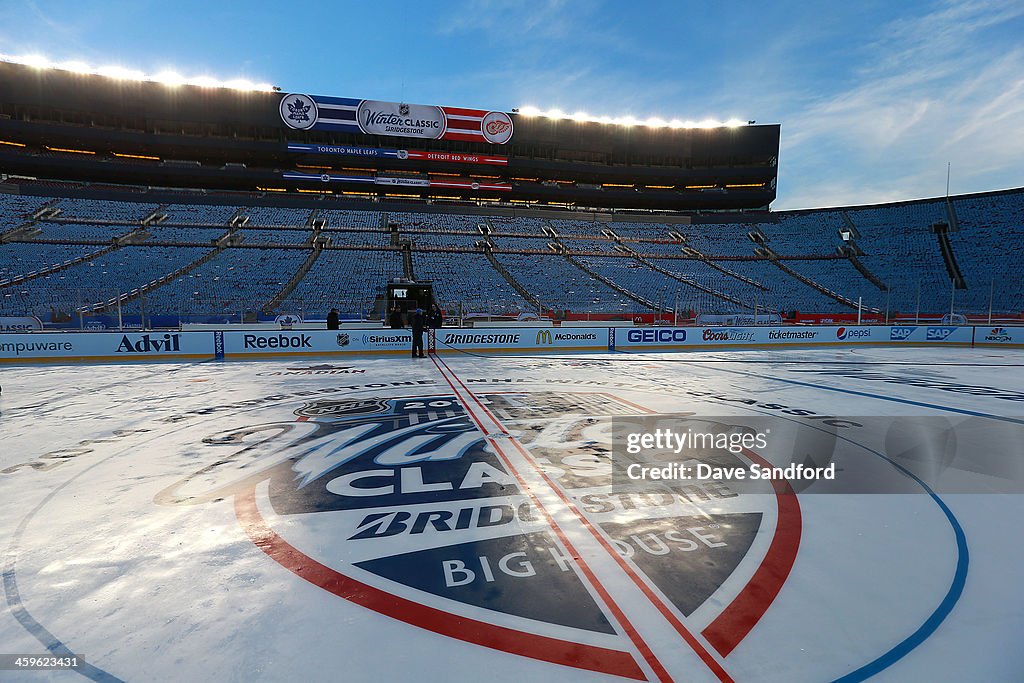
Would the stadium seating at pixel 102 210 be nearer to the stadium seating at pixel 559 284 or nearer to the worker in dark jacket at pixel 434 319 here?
the stadium seating at pixel 559 284

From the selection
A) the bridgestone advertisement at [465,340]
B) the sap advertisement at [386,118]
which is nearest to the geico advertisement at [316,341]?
the bridgestone advertisement at [465,340]

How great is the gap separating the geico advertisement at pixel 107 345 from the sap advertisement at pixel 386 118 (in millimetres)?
34242

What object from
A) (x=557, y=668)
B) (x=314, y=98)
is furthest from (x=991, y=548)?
(x=314, y=98)

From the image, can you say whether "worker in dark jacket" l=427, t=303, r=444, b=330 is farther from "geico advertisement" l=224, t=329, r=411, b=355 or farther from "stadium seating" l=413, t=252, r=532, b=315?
"stadium seating" l=413, t=252, r=532, b=315

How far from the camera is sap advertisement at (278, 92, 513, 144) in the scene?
42.9m

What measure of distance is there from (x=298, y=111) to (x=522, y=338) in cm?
3751

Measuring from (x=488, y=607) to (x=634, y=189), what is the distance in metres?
55.7

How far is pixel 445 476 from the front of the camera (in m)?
4.80

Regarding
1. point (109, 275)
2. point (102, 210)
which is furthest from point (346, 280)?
point (102, 210)

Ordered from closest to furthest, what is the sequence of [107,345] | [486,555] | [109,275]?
1. [486,555]
2. [107,345]
3. [109,275]

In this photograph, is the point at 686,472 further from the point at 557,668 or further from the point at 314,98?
the point at 314,98

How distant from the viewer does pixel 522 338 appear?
19.2 meters

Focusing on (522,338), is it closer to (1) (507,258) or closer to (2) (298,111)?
(1) (507,258)

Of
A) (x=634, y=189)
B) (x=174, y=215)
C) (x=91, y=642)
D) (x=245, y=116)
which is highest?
(x=245, y=116)
